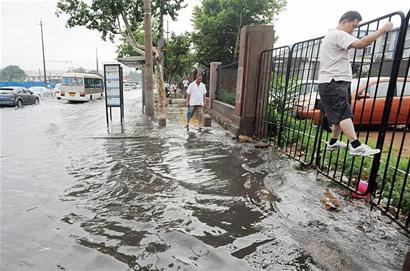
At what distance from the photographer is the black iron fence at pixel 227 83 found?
10511 millimetres

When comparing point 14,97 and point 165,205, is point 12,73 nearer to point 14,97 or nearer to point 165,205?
point 14,97

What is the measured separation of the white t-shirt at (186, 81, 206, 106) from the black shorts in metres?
6.00

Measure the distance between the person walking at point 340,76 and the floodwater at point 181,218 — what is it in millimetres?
1044

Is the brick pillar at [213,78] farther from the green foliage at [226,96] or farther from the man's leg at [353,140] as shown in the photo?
the man's leg at [353,140]

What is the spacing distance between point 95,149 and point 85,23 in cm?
1365

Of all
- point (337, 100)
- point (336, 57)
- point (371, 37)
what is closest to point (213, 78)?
point (336, 57)

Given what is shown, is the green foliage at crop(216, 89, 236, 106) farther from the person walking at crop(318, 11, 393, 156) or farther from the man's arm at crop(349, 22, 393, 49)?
the man's arm at crop(349, 22, 393, 49)

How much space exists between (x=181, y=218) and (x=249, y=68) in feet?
16.5

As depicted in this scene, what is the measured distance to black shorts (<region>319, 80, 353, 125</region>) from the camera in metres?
3.55

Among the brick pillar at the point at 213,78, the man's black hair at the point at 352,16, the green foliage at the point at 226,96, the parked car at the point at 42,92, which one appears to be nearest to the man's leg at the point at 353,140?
the man's black hair at the point at 352,16

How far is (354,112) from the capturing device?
688 centimetres

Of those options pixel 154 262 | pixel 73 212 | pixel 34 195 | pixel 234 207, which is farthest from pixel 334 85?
pixel 34 195

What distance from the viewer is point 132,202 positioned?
12.7 ft

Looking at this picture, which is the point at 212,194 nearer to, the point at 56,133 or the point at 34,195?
the point at 34,195
